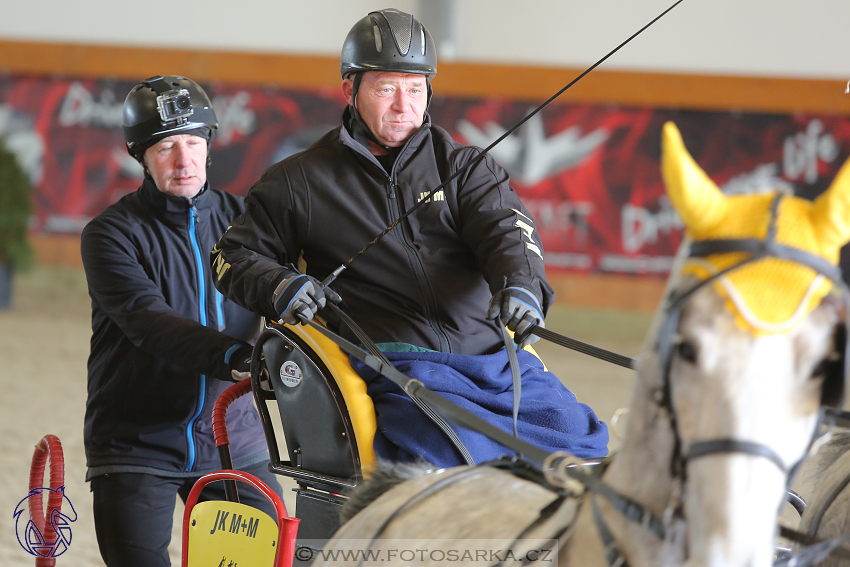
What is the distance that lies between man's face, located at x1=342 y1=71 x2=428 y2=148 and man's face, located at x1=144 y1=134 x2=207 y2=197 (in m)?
0.74

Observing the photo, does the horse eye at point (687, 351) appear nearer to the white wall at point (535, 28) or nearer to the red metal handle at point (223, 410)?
the red metal handle at point (223, 410)

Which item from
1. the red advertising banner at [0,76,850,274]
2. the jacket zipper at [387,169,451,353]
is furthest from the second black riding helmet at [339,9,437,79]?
the red advertising banner at [0,76,850,274]

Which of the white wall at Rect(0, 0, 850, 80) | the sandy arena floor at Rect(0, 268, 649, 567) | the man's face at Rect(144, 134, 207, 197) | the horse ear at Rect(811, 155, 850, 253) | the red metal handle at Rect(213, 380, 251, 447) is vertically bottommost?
the sandy arena floor at Rect(0, 268, 649, 567)

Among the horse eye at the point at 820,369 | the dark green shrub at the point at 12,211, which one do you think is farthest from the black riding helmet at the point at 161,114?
the dark green shrub at the point at 12,211

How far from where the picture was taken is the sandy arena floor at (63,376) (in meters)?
4.41

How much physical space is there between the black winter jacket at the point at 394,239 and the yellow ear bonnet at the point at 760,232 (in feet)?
3.89

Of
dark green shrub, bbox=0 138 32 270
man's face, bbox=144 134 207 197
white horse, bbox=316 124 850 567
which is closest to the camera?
white horse, bbox=316 124 850 567

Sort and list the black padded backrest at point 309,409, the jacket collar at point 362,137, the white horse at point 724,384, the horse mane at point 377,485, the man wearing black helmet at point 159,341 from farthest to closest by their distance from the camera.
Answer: the man wearing black helmet at point 159,341
the jacket collar at point 362,137
the black padded backrest at point 309,409
the horse mane at point 377,485
the white horse at point 724,384

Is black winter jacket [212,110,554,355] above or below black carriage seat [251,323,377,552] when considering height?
above

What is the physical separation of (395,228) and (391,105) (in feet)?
1.19

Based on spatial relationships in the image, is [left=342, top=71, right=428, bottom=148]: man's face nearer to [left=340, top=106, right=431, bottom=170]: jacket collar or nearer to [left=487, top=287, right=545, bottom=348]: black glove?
[left=340, top=106, right=431, bottom=170]: jacket collar

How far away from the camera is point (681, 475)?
3.55ft

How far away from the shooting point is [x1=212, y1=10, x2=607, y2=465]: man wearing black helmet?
2309 millimetres

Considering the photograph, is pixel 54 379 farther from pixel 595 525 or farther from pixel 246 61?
pixel 595 525
